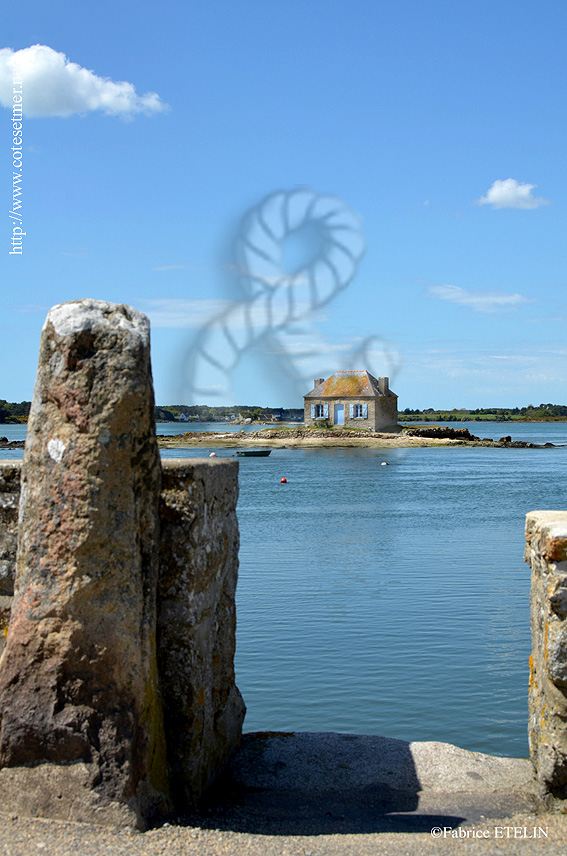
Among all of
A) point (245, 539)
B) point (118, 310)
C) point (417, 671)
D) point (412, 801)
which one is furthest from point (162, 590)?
point (245, 539)

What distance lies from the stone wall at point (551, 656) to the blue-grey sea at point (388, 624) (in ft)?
9.73

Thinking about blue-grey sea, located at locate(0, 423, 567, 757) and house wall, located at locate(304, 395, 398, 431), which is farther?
house wall, located at locate(304, 395, 398, 431)

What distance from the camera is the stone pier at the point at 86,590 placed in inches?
185

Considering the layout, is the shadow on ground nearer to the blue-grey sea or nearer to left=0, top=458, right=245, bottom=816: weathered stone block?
left=0, top=458, right=245, bottom=816: weathered stone block

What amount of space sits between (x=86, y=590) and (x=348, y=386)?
8303cm

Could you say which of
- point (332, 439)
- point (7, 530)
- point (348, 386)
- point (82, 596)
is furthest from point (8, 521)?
point (348, 386)

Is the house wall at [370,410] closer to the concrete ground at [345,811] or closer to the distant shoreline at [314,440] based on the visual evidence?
the distant shoreline at [314,440]

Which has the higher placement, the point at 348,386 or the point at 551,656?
the point at 348,386

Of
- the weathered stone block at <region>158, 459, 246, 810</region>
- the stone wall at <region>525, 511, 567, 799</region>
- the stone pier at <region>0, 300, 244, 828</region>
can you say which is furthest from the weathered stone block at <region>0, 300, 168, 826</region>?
the stone wall at <region>525, 511, 567, 799</region>

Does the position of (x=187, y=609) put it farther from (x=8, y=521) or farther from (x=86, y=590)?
(x=8, y=521)

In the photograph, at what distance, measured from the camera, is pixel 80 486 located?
473cm

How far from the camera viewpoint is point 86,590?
4707 mm

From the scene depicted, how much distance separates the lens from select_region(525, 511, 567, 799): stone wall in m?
5.24

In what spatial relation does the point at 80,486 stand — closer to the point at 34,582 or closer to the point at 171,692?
the point at 34,582
